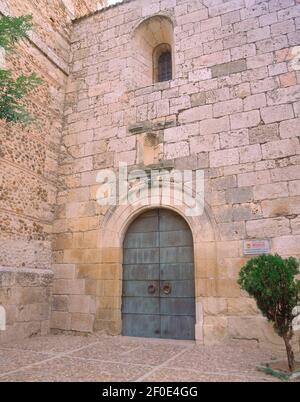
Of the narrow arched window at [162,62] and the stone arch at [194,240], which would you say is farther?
the narrow arched window at [162,62]

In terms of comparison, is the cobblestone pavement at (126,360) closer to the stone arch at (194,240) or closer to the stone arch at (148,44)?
the stone arch at (194,240)

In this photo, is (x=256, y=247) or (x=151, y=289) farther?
(x=151, y=289)

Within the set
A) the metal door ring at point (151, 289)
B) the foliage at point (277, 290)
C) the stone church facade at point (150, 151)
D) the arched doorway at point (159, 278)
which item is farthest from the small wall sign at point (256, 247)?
the metal door ring at point (151, 289)

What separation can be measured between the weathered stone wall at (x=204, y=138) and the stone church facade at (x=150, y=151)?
0.02 meters

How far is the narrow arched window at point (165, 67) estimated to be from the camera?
6305mm

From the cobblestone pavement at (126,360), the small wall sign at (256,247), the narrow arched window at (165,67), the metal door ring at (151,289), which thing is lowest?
the cobblestone pavement at (126,360)

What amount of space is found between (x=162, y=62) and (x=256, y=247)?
4111 millimetres

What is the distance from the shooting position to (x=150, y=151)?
18.2 ft

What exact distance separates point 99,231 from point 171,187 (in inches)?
54.3

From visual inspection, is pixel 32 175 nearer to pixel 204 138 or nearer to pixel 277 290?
pixel 204 138

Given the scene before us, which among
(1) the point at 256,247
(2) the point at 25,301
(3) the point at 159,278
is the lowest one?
(2) the point at 25,301

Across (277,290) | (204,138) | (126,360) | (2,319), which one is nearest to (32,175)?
(2,319)

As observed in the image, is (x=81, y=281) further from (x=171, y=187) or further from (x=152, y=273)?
(x=171, y=187)

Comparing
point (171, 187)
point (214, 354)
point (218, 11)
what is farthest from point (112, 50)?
point (214, 354)
